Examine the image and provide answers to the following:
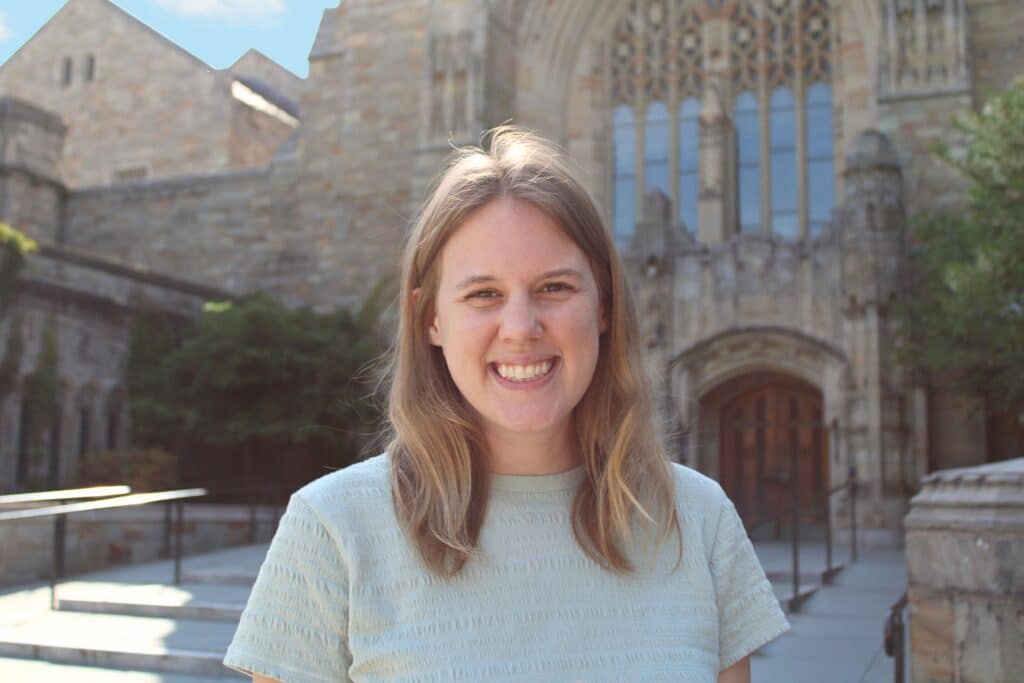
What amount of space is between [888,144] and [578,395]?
1466 cm

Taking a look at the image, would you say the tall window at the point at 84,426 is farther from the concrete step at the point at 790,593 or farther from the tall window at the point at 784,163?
the tall window at the point at 784,163

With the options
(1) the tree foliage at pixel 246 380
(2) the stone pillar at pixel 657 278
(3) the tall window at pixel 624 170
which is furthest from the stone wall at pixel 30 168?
(2) the stone pillar at pixel 657 278

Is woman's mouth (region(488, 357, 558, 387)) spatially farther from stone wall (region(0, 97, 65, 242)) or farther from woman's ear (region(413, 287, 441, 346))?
stone wall (region(0, 97, 65, 242))

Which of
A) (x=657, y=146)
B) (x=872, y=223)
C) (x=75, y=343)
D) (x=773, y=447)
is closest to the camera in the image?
(x=872, y=223)

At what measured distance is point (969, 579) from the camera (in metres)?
4.59

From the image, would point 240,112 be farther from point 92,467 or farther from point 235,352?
point 92,467

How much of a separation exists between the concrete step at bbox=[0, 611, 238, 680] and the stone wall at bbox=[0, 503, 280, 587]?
2129 mm

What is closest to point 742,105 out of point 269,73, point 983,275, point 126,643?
point 983,275

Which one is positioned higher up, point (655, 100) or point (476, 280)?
point (655, 100)

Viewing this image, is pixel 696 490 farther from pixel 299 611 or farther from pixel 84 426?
pixel 84 426

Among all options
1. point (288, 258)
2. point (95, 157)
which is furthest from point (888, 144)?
point (95, 157)

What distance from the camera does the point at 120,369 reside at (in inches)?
700

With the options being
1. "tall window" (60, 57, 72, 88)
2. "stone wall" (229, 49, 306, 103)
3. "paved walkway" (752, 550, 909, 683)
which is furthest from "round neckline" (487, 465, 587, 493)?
"stone wall" (229, 49, 306, 103)

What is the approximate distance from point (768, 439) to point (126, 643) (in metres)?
11.2
